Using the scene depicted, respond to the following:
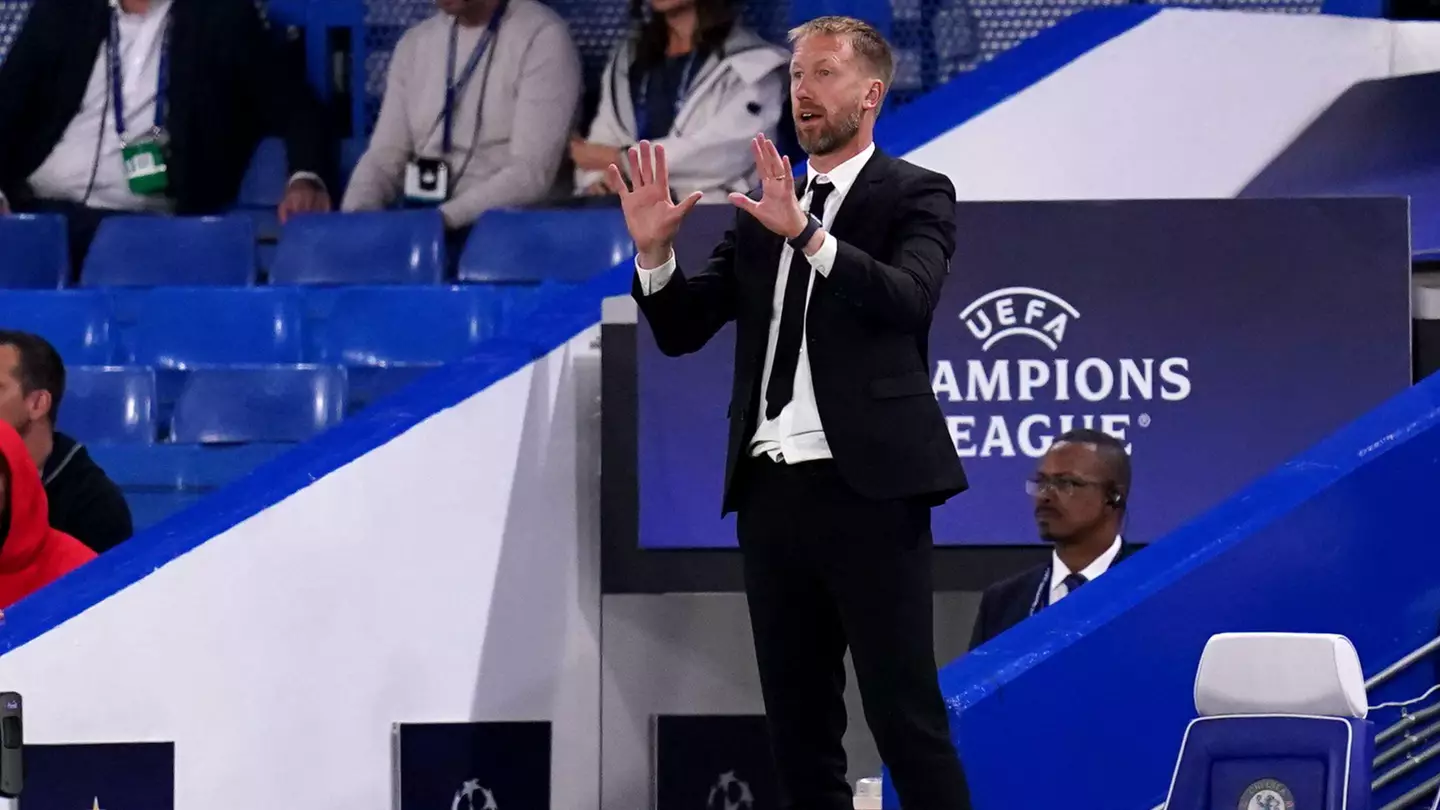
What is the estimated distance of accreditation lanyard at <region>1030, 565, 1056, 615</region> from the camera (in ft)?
15.5

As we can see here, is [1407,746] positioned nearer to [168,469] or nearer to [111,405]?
[168,469]

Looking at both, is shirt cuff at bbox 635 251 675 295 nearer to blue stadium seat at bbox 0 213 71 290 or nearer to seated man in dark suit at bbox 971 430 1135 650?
seated man in dark suit at bbox 971 430 1135 650

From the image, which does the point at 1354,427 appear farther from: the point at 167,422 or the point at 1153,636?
the point at 167,422

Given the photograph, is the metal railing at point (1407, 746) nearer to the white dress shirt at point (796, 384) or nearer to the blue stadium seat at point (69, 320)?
the white dress shirt at point (796, 384)

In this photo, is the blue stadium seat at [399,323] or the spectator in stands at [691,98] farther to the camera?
the spectator in stands at [691,98]

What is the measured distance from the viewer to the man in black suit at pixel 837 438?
10.4 feet

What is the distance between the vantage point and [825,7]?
7094mm

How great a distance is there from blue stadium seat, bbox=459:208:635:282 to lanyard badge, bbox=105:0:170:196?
3.85ft

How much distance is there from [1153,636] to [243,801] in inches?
79.1

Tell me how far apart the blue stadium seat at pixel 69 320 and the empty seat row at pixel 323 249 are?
9.0 inches

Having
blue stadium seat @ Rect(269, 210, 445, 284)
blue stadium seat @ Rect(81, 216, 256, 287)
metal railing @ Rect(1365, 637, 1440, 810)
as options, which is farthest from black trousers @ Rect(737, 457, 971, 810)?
blue stadium seat @ Rect(81, 216, 256, 287)

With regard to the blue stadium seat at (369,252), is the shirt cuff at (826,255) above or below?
above

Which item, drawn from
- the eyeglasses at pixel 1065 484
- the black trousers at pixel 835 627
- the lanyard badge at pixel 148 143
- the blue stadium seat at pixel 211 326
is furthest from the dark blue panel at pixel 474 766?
the lanyard badge at pixel 148 143

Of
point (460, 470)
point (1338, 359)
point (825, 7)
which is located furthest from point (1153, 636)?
point (825, 7)
